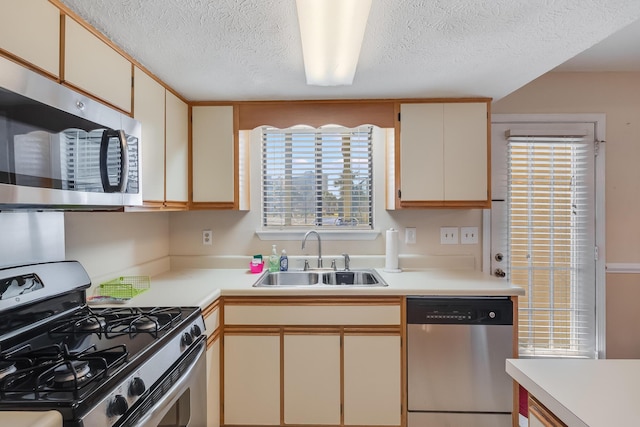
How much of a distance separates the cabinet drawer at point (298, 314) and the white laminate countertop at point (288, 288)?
8 centimetres

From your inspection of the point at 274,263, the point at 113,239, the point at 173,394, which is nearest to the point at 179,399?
the point at 173,394

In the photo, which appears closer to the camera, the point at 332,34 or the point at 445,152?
the point at 332,34

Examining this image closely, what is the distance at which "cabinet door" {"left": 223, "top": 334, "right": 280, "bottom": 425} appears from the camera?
1.93 m

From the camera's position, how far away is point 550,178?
249cm

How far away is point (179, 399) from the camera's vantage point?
4.11 feet

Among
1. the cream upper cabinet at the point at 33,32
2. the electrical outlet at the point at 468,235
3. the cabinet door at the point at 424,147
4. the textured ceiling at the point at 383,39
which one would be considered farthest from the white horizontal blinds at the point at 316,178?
the cream upper cabinet at the point at 33,32

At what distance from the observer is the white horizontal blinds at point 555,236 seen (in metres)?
2.49

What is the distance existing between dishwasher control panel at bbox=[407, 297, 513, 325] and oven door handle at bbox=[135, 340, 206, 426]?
117 centimetres

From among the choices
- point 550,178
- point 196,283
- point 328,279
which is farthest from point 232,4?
point 550,178

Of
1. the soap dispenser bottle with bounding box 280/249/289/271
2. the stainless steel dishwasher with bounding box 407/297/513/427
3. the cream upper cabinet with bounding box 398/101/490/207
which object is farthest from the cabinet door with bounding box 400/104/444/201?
the soap dispenser bottle with bounding box 280/249/289/271

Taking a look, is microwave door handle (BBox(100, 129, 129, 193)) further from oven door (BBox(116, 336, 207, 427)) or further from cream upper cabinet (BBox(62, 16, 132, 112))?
oven door (BBox(116, 336, 207, 427))

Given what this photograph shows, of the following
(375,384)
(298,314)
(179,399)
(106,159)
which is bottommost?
(375,384)

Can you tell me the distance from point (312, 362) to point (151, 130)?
5.17 feet

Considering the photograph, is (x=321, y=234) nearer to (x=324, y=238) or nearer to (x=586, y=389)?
(x=324, y=238)
